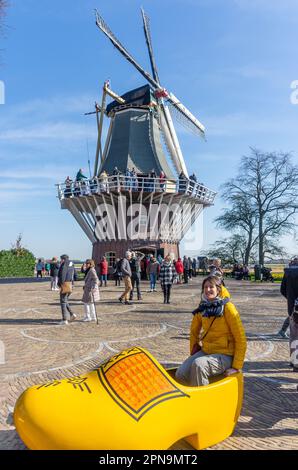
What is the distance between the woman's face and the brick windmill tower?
24360mm

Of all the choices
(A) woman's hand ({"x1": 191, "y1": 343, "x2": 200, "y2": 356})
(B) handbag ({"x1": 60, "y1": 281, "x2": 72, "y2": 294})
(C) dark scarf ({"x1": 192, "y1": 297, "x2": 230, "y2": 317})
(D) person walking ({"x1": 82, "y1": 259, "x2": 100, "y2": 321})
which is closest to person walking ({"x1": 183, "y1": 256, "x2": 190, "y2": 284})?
(D) person walking ({"x1": 82, "y1": 259, "x2": 100, "y2": 321})

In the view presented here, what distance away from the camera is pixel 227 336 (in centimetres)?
409

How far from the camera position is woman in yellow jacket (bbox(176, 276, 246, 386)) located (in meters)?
3.83

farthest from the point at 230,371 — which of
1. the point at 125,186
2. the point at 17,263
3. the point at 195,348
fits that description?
the point at 17,263

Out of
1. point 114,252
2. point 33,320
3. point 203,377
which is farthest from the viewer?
point 114,252

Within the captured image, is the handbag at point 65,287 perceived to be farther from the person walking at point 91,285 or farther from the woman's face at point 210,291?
the woman's face at point 210,291

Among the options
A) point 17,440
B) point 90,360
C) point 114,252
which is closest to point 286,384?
point 90,360

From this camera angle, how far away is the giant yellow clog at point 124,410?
9.59 feet

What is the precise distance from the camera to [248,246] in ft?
114

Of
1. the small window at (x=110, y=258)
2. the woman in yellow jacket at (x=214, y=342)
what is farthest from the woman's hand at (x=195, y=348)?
the small window at (x=110, y=258)

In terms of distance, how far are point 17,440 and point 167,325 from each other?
659 cm

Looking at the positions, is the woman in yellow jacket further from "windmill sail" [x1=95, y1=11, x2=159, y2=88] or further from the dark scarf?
"windmill sail" [x1=95, y1=11, x2=159, y2=88]

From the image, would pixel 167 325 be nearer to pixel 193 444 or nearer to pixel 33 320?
pixel 33 320

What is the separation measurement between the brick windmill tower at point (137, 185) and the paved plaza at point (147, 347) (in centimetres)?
1608
